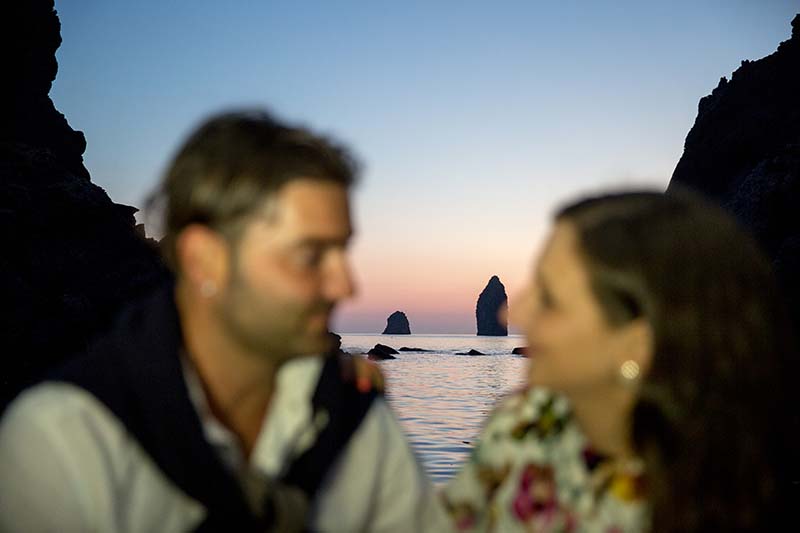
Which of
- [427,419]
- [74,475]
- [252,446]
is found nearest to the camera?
[74,475]

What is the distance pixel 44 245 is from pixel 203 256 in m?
38.1

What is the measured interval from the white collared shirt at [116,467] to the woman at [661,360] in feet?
2.45

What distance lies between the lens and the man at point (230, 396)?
2176 millimetres

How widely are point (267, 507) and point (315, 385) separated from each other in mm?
511

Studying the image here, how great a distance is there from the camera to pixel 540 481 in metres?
2.82

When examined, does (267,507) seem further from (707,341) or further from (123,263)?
(123,263)

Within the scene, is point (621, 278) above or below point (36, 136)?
below

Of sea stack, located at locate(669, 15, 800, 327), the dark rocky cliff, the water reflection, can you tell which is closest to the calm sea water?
the water reflection

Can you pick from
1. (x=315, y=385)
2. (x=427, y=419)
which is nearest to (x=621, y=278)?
(x=315, y=385)

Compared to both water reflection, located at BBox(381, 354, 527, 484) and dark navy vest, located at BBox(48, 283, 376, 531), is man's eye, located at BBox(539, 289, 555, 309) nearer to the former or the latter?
dark navy vest, located at BBox(48, 283, 376, 531)

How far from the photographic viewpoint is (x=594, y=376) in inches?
98.4

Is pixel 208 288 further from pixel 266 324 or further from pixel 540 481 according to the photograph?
pixel 540 481

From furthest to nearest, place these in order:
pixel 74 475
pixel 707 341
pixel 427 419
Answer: pixel 427 419 < pixel 707 341 < pixel 74 475

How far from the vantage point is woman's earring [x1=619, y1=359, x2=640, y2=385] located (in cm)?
245
